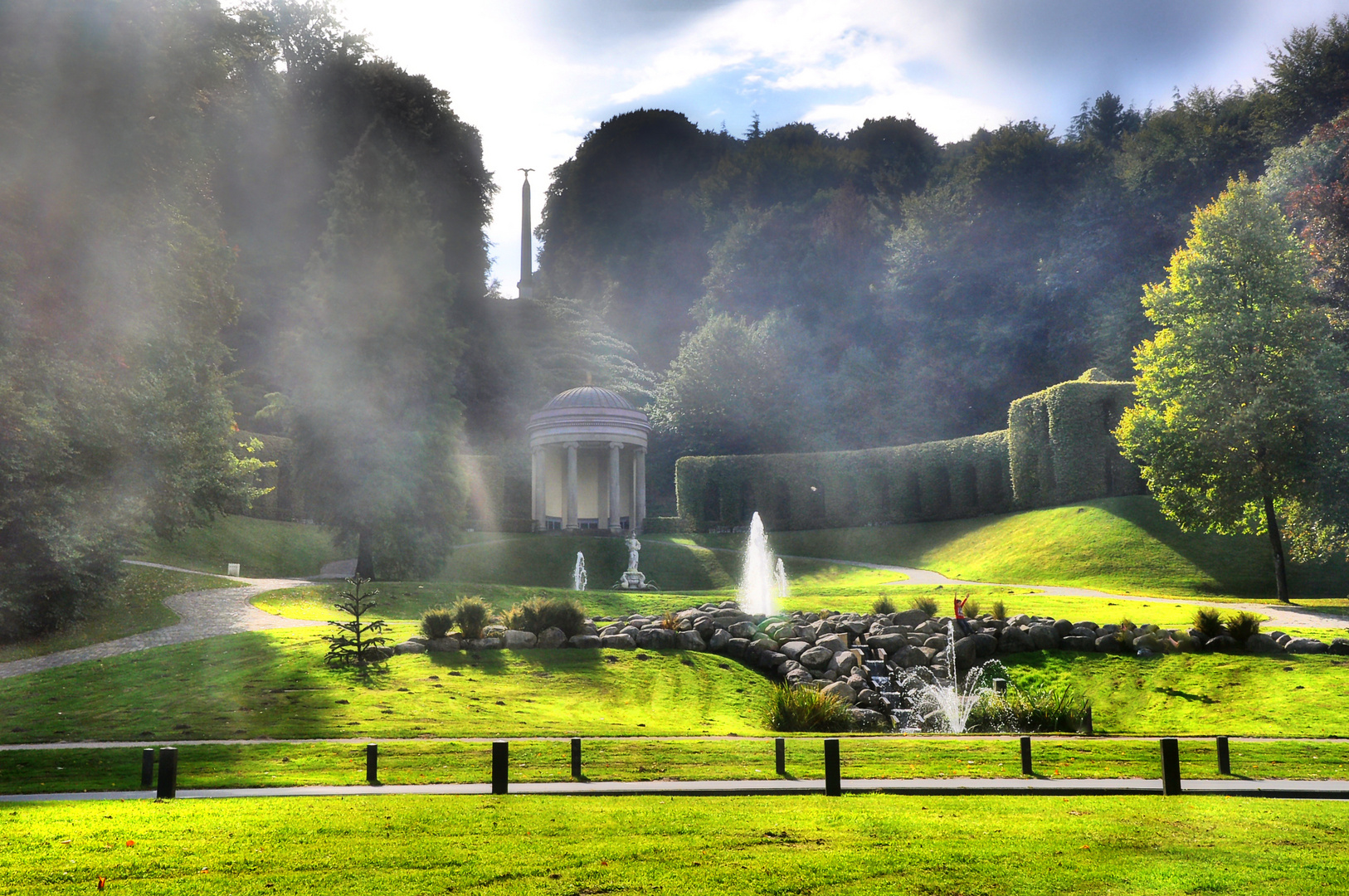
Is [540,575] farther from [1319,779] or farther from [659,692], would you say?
[1319,779]

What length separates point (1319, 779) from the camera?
10852mm

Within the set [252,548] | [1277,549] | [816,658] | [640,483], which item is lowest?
[816,658]

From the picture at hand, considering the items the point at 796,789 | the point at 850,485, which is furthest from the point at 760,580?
the point at 796,789

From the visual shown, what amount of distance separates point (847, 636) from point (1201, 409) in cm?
1544

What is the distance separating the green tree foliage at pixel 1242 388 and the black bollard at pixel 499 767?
2629 cm

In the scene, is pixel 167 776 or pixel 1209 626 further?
pixel 1209 626

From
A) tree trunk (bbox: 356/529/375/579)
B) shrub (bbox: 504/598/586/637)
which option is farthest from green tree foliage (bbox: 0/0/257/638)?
shrub (bbox: 504/598/586/637)

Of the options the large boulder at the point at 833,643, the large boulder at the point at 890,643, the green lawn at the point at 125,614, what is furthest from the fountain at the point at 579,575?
the large boulder at the point at 890,643

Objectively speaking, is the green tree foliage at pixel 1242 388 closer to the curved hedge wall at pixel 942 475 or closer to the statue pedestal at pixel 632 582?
the curved hedge wall at pixel 942 475

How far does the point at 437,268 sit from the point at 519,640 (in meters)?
21.5

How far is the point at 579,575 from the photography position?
132ft

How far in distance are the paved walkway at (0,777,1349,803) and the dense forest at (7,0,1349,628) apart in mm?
14842

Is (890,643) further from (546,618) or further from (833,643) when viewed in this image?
(546,618)

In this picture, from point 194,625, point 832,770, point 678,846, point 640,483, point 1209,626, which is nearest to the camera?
point 678,846
